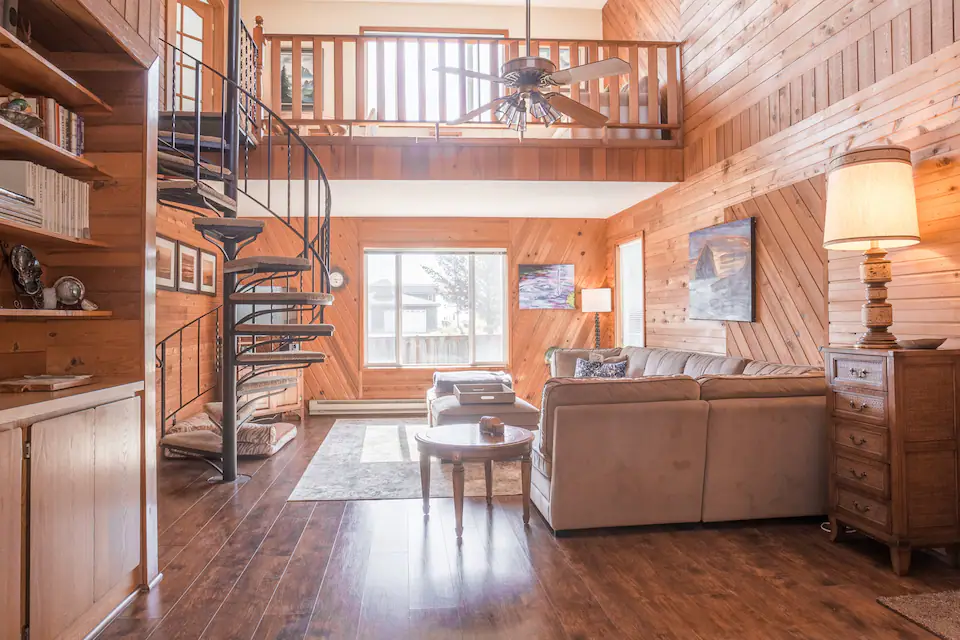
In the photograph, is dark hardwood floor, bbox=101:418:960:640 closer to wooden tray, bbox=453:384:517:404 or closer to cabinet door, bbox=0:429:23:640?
cabinet door, bbox=0:429:23:640

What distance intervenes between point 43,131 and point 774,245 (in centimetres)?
441

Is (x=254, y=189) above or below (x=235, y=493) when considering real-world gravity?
above

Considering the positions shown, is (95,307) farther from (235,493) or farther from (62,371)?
(235,493)

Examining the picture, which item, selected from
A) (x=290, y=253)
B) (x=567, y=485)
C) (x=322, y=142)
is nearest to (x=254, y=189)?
(x=322, y=142)

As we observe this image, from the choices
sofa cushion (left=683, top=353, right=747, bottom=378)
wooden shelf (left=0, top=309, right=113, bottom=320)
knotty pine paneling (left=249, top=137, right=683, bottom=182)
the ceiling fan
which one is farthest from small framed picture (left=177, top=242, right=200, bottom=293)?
sofa cushion (left=683, top=353, right=747, bottom=378)

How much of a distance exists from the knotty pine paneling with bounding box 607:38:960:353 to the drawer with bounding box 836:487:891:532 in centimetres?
93

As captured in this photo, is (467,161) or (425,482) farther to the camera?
(467,161)

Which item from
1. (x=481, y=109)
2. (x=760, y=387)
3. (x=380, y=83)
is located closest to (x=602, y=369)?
(x=760, y=387)

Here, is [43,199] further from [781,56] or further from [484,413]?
[781,56]

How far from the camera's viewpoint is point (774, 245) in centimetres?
434

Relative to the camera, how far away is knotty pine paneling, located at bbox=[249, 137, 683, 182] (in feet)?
17.6

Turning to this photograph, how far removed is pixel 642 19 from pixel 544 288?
11.1 feet

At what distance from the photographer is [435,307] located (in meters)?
7.95

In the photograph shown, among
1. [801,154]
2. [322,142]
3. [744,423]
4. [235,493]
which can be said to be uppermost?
[322,142]
